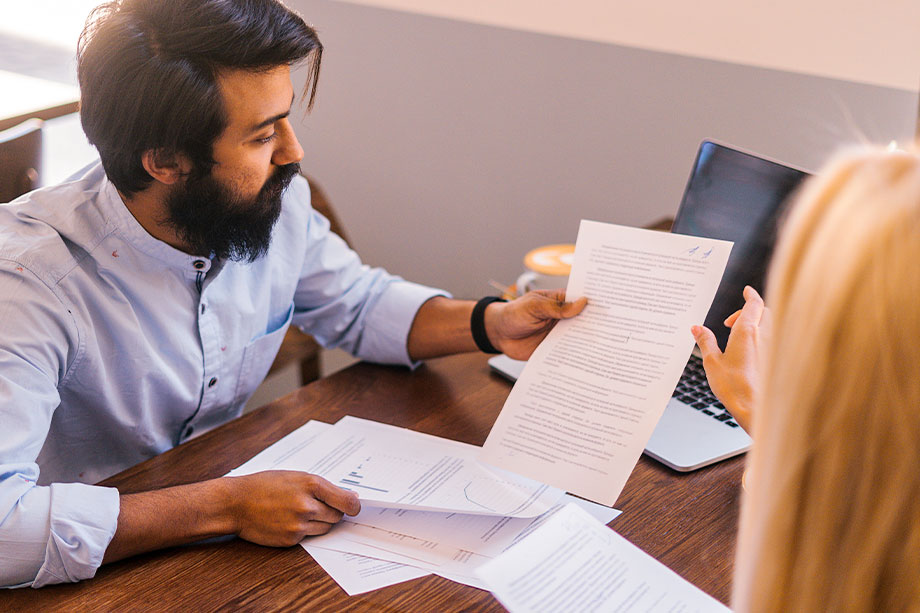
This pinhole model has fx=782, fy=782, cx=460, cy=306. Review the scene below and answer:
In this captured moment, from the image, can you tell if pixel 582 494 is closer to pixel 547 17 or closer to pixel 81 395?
pixel 81 395

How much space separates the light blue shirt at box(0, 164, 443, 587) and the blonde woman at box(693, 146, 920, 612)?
0.67 meters

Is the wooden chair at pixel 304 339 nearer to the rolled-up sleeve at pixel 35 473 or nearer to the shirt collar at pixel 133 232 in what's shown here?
the shirt collar at pixel 133 232

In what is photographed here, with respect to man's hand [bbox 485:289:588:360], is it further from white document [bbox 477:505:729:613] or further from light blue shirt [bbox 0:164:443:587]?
white document [bbox 477:505:729:613]

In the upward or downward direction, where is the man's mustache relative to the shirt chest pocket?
upward

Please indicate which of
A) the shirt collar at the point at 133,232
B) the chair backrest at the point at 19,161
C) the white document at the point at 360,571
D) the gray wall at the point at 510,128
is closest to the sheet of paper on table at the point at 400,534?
the white document at the point at 360,571

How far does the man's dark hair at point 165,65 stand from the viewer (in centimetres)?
97

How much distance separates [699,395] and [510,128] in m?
0.91

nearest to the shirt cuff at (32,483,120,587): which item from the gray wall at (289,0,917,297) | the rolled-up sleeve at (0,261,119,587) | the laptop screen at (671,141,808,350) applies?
the rolled-up sleeve at (0,261,119,587)

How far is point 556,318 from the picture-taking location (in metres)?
1.03

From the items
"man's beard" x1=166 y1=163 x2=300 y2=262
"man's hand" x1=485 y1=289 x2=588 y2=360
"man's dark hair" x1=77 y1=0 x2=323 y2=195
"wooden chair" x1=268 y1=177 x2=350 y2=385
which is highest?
"man's dark hair" x1=77 y1=0 x2=323 y2=195

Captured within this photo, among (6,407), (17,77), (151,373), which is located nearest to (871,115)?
(151,373)

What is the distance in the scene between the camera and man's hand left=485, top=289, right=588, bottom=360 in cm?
102

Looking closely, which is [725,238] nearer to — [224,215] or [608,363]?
[608,363]

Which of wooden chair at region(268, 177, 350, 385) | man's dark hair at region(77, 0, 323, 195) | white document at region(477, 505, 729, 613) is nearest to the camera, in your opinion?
white document at region(477, 505, 729, 613)
